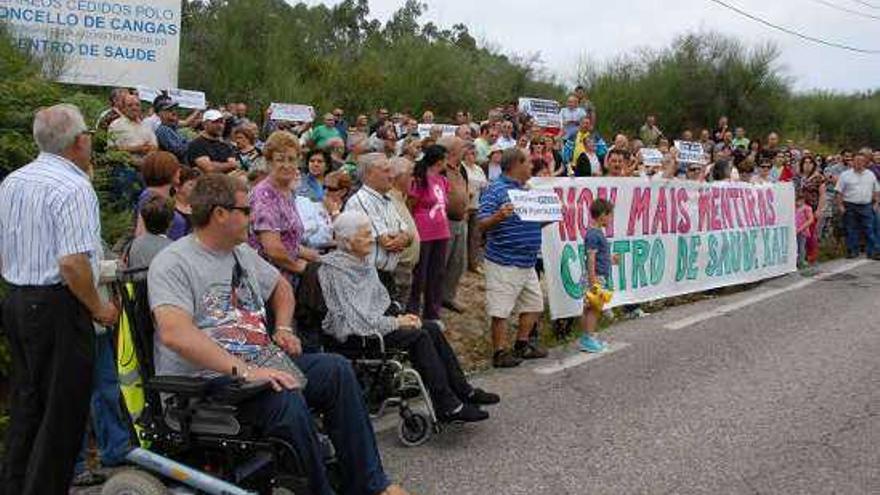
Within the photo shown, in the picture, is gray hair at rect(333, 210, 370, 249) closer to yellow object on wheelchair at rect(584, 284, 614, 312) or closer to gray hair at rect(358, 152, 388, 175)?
gray hair at rect(358, 152, 388, 175)

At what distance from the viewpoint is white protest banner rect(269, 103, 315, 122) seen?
13.7 metres

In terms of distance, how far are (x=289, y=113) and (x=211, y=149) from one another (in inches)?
205

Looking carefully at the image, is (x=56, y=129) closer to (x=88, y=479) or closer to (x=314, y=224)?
(x=88, y=479)

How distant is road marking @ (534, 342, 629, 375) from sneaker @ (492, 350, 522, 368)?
0.20 meters

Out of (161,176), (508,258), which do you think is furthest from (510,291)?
(161,176)

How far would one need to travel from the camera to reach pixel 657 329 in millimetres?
9758

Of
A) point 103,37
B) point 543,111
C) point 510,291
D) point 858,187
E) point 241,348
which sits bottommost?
point 510,291

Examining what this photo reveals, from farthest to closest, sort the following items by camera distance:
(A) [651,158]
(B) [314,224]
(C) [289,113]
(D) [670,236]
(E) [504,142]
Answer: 1. (C) [289,113]
2. (E) [504,142]
3. (A) [651,158]
4. (D) [670,236]
5. (B) [314,224]

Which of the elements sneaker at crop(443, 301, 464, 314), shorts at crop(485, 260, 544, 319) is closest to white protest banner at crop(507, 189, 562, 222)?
shorts at crop(485, 260, 544, 319)

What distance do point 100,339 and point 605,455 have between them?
298 cm

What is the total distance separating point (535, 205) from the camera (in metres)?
8.12

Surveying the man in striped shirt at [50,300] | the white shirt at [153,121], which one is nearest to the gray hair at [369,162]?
the man in striped shirt at [50,300]

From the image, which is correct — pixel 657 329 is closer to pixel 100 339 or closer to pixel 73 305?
pixel 100 339

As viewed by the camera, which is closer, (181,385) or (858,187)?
(181,385)
